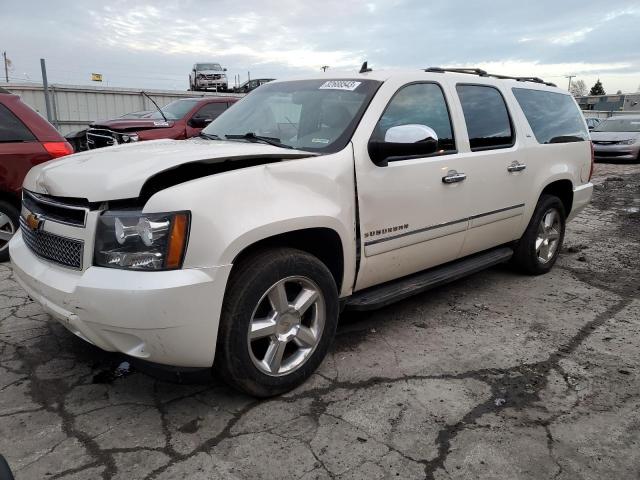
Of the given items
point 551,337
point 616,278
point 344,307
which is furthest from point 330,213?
point 616,278

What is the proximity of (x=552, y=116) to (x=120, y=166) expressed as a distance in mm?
4189

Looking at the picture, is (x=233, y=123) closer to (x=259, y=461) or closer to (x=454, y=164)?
(x=454, y=164)

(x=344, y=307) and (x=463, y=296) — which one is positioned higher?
(x=344, y=307)

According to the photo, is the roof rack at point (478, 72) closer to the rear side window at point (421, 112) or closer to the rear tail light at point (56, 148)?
the rear side window at point (421, 112)

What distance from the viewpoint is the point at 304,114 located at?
3.63m

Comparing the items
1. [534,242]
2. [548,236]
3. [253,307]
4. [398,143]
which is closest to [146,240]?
[253,307]

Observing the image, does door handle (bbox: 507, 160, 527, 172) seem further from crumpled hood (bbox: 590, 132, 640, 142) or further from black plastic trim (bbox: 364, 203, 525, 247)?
crumpled hood (bbox: 590, 132, 640, 142)

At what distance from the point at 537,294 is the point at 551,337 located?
39.7 inches

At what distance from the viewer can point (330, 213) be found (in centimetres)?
295

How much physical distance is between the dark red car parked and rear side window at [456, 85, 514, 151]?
235 inches

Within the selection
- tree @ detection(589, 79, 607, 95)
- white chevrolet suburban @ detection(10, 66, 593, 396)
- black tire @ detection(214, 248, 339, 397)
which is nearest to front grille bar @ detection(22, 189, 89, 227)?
white chevrolet suburban @ detection(10, 66, 593, 396)

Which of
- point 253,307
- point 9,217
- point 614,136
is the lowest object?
point 253,307

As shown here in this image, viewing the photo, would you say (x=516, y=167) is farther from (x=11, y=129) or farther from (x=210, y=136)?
(x=11, y=129)

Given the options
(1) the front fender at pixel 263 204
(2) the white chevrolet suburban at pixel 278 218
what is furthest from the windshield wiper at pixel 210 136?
(1) the front fender at pixel 263 204
